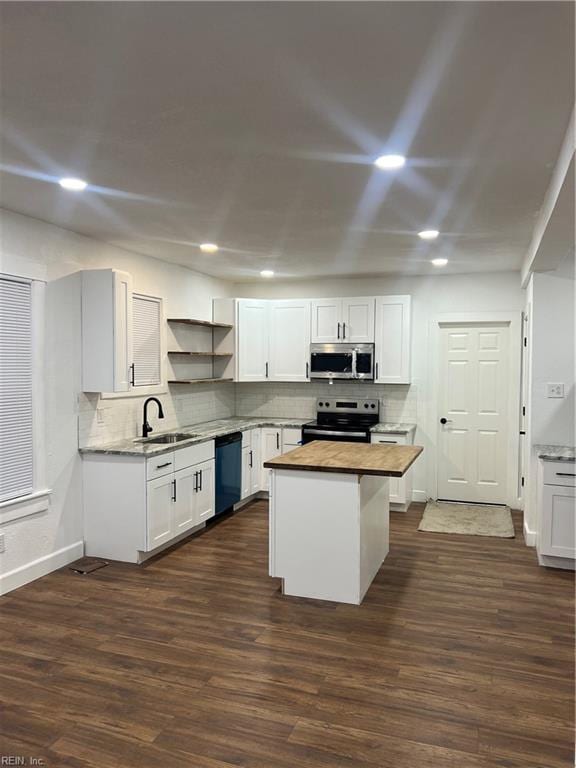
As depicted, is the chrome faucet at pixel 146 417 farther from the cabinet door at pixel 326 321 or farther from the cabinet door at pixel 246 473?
the cabinet door at pixel 326 321

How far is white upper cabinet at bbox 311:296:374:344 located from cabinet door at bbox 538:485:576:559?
2.70 metres

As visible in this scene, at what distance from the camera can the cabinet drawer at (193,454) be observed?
4848 millimetres

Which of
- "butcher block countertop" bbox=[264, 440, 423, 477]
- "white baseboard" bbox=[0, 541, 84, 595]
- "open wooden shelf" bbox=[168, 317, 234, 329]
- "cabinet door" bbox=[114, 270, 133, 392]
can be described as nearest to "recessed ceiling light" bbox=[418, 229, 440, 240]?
"butcher block countertop" bbox=[264, 440, 423, 477]

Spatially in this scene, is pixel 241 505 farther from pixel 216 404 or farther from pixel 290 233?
pixel 290 233

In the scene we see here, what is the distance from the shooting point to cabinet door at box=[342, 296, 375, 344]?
6.42 metres

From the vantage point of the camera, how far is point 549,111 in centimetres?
227

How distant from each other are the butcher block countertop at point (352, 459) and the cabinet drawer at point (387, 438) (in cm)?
144

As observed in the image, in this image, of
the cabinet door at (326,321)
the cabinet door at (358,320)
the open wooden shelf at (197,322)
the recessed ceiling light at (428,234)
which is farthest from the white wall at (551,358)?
the open wooden shelf at (197,322)

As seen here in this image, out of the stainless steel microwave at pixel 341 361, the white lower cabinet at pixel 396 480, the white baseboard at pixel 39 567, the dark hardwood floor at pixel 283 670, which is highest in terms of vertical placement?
the stainless steel microwave at pixel 341 361

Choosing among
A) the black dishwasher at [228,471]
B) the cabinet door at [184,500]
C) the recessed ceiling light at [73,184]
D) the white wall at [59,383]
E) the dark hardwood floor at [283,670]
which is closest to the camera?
the dark hardwood floor at [283,670]

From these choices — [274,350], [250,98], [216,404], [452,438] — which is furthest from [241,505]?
[250,98]

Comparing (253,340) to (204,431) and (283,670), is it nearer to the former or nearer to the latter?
(204,431)

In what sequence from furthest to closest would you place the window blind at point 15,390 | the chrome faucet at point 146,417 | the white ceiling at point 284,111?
1. the chrome faucet at point 146,417
2. the window blind at point 15,390
3. the white ceiling at point 284,111

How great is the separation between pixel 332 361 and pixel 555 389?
8.19ft
